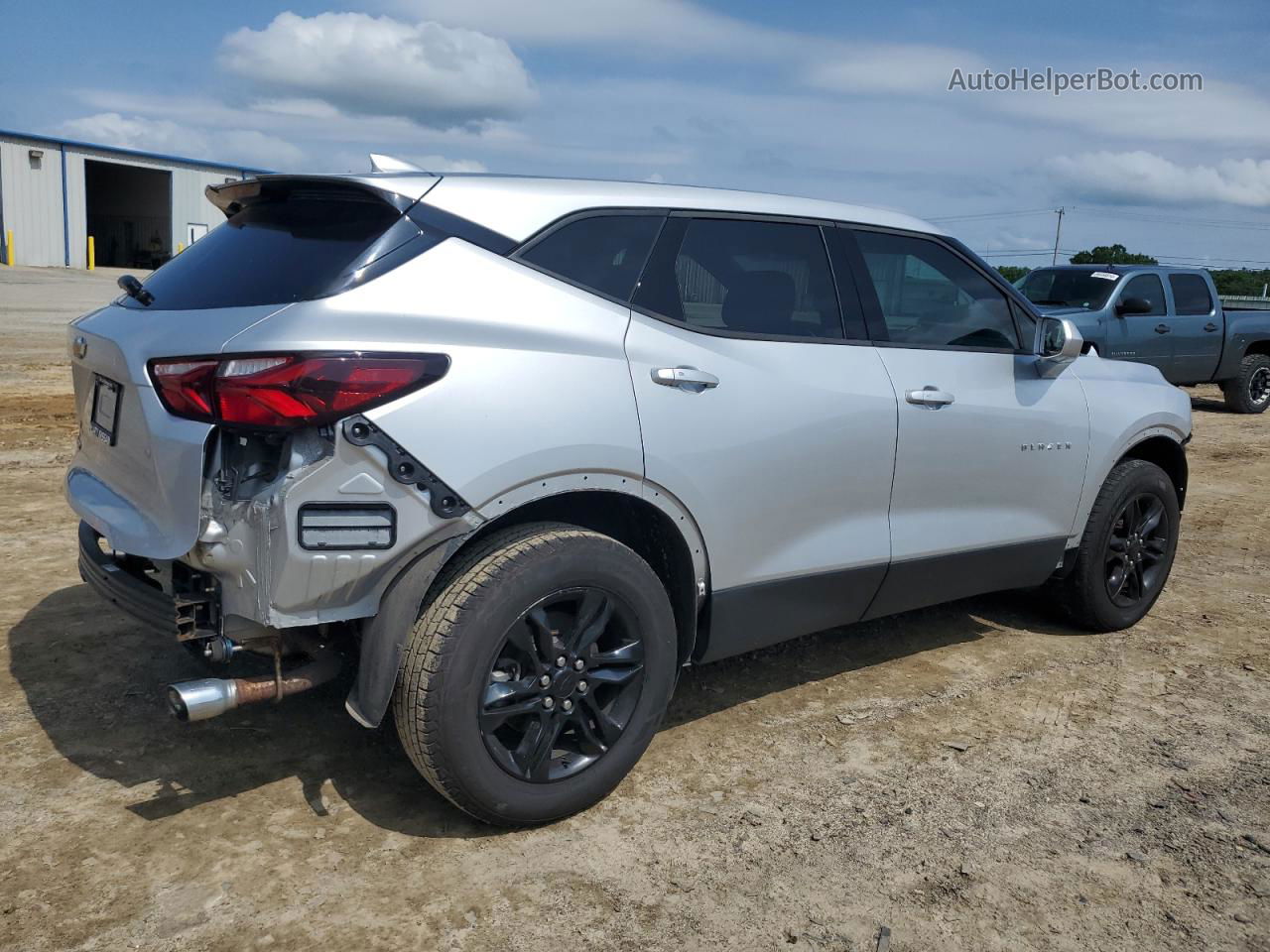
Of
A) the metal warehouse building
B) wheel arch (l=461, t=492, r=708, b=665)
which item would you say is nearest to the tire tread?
wheel arch (l=461, t=492, r=708, b=665)

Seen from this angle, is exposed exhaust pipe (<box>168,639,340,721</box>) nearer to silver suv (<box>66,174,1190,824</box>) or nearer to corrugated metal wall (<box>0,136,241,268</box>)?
silver suv (<box>66,174,1190,824</box>)

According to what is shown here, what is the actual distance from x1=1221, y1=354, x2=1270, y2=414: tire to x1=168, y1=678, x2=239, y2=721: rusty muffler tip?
15.0 m

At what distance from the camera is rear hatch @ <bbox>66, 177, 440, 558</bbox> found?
2.82m

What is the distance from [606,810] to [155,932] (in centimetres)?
127

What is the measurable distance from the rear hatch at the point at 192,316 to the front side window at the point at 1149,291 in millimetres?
11520

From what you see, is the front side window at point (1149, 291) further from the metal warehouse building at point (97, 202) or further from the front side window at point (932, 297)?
the metal warehouse building at point (97, 202)

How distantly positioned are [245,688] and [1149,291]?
12.7 m

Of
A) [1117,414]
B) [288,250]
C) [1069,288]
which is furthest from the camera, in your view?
[1069,288]

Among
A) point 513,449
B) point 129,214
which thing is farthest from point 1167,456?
point 129,214

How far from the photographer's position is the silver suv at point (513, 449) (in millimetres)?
2754

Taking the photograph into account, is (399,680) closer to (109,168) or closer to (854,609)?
(854,609)

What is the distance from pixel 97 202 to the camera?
1975 inches

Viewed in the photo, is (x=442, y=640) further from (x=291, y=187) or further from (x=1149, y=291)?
(x=1149, y=291)

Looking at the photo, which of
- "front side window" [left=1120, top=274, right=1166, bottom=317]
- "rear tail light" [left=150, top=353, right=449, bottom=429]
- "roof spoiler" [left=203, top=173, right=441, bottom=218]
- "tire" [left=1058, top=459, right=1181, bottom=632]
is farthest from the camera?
"front side window" [left=1120, top=274, right=1166, bottom=317]
